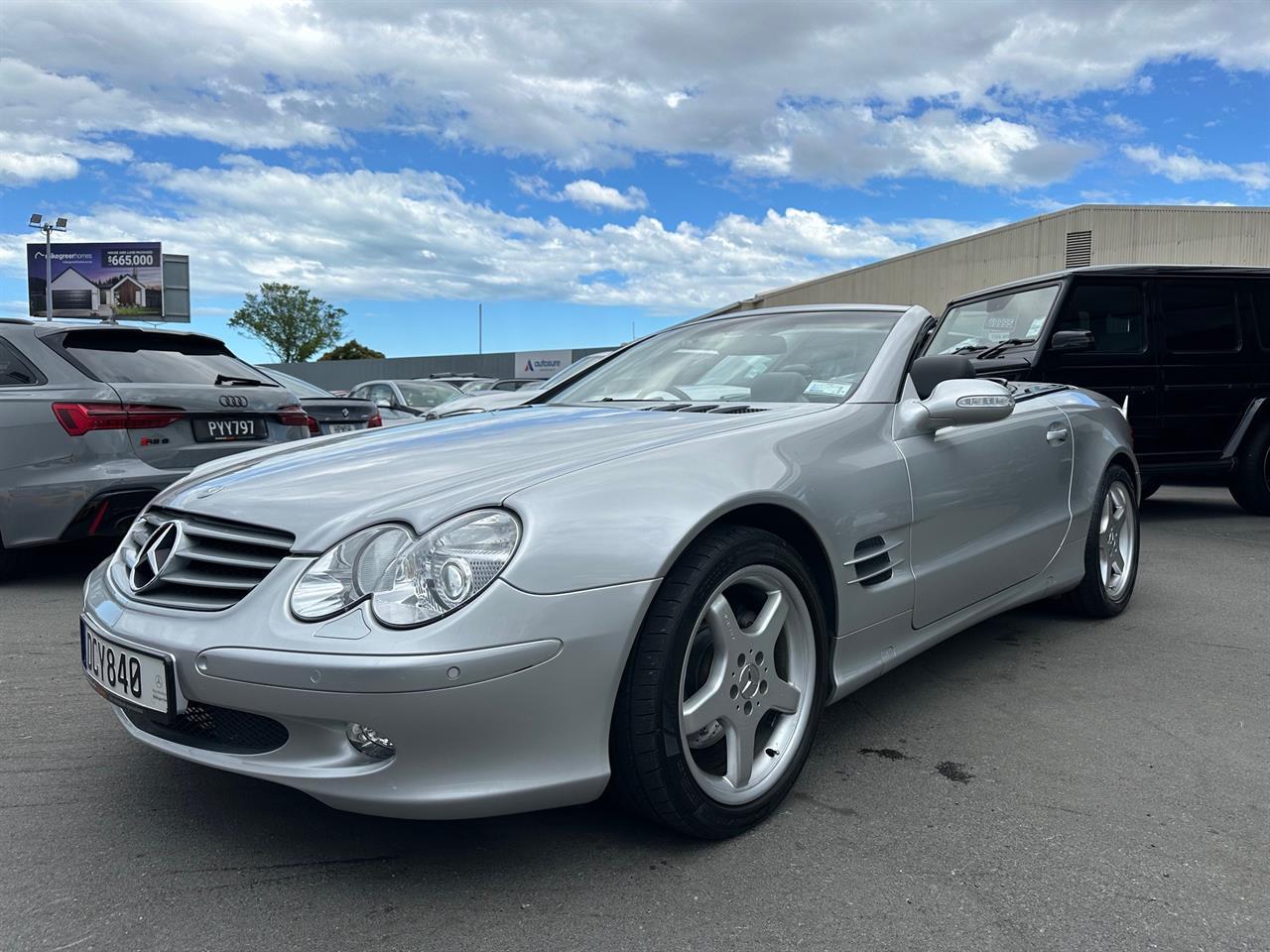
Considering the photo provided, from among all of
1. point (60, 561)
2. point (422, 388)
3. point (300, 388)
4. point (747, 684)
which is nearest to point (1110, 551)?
point (747, 684)

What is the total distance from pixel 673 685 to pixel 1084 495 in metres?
2.63

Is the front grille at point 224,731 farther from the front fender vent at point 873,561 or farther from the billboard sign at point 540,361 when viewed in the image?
the billboard sign at point 540,361

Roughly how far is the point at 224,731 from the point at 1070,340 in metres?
6.17

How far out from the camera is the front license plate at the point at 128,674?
79.6 inches

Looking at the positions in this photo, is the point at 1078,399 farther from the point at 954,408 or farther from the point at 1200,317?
the point at 1200,317

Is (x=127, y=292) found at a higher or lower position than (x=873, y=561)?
higher

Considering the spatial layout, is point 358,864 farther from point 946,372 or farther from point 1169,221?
point 1169,221

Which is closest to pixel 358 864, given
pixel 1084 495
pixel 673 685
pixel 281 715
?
pixel 281 715

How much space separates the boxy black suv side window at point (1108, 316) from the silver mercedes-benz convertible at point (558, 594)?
14.5 ft

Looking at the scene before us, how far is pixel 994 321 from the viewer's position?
7.34 metres

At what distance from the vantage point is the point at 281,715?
189cm

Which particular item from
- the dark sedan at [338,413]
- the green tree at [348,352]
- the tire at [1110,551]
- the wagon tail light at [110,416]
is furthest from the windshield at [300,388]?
the green tree at [348,352]

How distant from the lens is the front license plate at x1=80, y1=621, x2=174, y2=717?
2.02 m

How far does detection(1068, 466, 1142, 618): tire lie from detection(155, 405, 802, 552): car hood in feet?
6.49
